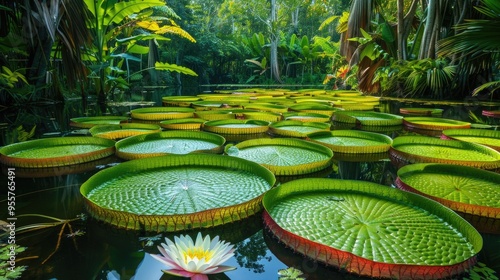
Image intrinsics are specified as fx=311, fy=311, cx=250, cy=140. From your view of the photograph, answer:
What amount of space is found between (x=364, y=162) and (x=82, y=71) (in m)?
3.78

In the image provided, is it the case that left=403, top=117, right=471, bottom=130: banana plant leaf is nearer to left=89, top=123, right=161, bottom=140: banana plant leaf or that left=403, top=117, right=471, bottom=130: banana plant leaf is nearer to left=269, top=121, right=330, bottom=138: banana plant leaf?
left=269, top=121, right=330, bottom=138: banana plant leaf

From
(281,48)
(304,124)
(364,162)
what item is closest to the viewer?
(364,162)

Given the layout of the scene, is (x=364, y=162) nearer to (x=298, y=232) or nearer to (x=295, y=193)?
(x=295, y=193)

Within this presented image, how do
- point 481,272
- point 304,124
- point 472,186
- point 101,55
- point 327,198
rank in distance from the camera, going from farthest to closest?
point 101,55 → point 304,124 → point 472,186 → point 327,198 → point 481,272

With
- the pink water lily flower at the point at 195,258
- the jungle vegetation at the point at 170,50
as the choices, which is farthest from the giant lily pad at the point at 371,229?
the jungle vegetation at the point at 170,50

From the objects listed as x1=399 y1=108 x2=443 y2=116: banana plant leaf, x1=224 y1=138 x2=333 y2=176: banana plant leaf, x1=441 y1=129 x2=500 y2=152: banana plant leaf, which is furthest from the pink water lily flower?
x1=399 y1=108 x2=443 y2=116: banana plant leaf

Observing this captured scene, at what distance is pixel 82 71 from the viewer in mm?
4176

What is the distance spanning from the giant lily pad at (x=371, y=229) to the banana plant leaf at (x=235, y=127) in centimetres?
162

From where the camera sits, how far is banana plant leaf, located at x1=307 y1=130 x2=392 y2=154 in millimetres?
2451

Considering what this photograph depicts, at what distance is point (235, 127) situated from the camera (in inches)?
125

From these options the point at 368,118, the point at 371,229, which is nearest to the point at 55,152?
the point at 371,229

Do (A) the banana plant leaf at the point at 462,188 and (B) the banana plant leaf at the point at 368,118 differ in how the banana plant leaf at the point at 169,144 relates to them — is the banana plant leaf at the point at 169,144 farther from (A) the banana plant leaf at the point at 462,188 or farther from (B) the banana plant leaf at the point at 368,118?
(B) the banana plant leaf at the point at 368,118

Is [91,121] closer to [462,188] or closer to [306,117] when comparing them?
[306,117]

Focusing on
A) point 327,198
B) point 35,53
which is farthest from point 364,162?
point 35,53
